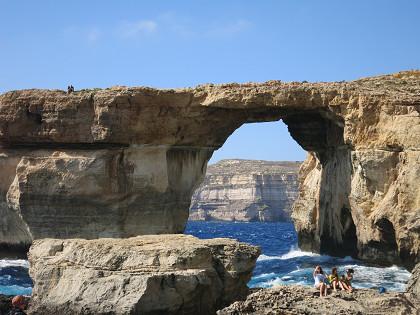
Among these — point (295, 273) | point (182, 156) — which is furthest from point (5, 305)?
point (182, 156)

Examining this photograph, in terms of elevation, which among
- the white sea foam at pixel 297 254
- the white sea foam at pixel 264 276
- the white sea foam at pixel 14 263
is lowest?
the white sea foam at pixel 297 254

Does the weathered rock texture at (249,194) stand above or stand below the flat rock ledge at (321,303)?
below

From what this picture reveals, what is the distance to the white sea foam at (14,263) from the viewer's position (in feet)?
109

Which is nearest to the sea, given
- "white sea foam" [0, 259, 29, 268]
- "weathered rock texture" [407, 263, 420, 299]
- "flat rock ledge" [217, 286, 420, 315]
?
"white sea foam" [0, 259, 29, 268]

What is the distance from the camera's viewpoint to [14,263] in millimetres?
34219

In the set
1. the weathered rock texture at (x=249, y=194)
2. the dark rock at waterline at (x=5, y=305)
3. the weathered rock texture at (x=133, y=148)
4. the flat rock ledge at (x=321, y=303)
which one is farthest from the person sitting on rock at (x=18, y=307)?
the weathered rock texture at (x=249, y=194)

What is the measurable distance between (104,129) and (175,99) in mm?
4005

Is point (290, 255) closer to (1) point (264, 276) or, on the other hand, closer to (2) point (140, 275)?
(1) point (264, 276)

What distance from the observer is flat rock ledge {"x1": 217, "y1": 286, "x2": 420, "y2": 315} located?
13000 mm

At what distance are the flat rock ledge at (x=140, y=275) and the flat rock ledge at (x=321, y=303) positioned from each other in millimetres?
2372

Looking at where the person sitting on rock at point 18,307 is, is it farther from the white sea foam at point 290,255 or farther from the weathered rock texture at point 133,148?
the white sea foam at point 290,255

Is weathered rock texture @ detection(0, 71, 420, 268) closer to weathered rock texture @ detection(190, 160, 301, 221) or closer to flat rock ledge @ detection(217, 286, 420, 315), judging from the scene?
flat rock ledge @ detection(217, 286, 420, 315)

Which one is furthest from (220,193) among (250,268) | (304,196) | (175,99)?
(250,268)

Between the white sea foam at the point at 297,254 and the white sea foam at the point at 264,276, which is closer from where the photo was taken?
the white sea foam at the point at 264,276
